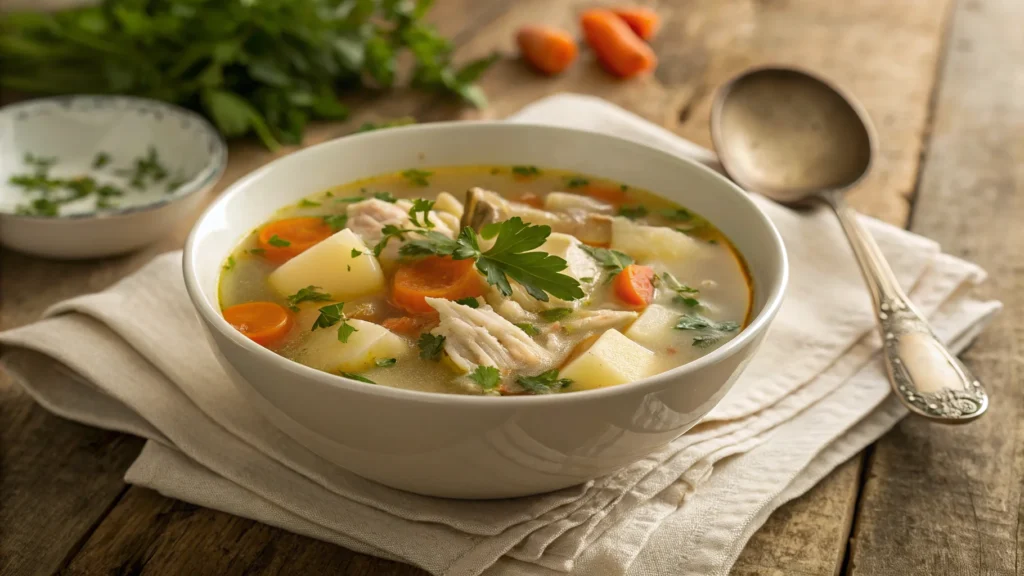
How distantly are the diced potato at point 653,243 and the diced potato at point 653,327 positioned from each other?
27 centimetres

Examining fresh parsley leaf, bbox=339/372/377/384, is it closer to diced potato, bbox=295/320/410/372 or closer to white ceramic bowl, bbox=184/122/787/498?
diced potato, bbox=295/320/410/372

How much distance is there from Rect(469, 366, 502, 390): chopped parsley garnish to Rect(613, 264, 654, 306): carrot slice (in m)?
0.46

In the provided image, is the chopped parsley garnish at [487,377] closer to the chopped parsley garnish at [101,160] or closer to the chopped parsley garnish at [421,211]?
the chopped parsley garnish at [421,211]

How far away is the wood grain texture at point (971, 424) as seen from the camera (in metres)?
2.18

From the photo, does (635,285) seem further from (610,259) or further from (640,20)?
(640,20)

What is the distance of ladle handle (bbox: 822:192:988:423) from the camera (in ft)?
7.72

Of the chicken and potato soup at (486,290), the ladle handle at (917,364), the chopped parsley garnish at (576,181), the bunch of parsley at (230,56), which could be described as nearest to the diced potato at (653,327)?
the chicken and potato soup at (486,290)

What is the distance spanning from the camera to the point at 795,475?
7.49ft

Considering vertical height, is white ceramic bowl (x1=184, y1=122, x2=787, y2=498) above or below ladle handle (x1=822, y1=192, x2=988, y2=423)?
above

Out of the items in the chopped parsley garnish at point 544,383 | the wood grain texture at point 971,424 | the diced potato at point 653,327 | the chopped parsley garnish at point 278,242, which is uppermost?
the chopped parsley garnish at point 544,383

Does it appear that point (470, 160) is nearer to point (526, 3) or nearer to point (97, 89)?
point (97, 89)

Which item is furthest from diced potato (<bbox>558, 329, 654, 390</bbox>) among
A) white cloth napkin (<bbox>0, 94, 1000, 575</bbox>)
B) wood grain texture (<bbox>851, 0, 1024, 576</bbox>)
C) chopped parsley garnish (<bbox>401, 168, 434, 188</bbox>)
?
chopped parsley garnish (<bbox>401, 168, 434, 188</bbox>)

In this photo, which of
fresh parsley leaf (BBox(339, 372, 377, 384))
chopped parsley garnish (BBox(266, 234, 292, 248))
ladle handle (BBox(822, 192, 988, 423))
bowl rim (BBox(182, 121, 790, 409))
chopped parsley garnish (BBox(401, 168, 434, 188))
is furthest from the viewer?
chopped parsley garnish (BBox(401, 168, 434, 188))

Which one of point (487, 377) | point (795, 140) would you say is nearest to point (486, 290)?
point (487, 377)
